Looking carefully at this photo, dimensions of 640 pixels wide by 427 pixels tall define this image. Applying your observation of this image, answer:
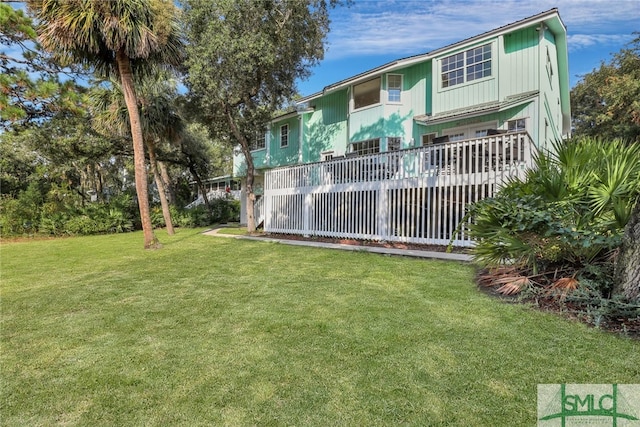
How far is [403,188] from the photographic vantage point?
366 inches

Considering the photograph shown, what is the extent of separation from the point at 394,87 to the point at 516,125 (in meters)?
5.13

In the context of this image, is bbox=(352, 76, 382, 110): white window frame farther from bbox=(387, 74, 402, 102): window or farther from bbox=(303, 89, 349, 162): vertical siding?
bbox=(303, 89, 349, 162): vertical siding

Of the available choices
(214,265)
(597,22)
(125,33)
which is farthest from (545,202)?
(125,33)

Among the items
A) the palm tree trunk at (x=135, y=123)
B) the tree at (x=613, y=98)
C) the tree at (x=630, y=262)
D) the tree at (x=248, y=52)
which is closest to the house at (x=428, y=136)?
the tree at (x=248, y=52)

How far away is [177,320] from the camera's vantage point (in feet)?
12.2

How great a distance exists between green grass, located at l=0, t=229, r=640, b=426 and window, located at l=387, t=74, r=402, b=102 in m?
10.6

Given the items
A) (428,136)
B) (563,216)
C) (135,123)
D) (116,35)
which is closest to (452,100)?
(428,136)

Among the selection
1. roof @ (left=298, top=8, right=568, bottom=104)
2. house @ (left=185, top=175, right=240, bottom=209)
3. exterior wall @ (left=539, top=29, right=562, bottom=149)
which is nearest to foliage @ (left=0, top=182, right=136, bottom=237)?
house @ (left=185, top=175, right=240, bottom=209)

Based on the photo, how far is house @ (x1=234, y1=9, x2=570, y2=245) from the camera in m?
8.39

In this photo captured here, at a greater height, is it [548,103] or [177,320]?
[548,103]

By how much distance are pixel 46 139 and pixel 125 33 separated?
34.4ft

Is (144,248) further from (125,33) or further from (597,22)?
(597,22)

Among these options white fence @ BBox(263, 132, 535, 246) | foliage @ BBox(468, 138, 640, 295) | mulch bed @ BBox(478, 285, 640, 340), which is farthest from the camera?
white fence @ BBox(263, 132, 535, 246)

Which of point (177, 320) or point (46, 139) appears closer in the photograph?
point (177, 320)
